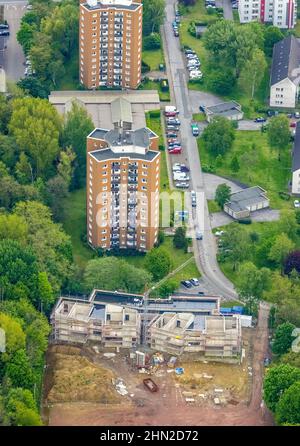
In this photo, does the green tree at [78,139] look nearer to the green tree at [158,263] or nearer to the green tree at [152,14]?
the green tree at [158,263]

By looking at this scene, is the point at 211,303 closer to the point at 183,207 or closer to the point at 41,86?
the point at 183,207

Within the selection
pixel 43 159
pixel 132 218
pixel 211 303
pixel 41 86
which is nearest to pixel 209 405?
pixel 211 303

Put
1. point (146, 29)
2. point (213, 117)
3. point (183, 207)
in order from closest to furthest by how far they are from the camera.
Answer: point (183, 207)
point (213, 117)
point (146, 29)

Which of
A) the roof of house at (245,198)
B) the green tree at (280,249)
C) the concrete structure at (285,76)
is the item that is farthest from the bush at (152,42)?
the green tree at (280,249)

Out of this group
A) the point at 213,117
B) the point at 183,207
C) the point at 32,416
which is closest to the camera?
the point at 32,416

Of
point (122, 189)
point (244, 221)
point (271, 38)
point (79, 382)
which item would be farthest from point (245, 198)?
point (271, 38)

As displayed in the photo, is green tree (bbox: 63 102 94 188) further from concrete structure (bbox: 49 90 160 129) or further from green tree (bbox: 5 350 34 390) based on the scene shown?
green tree (bbox: 5 350 34 390)

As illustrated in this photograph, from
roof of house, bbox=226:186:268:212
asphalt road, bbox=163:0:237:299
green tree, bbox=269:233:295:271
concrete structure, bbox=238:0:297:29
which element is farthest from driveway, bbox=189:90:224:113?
green tree, bbox=269:233:295:271
